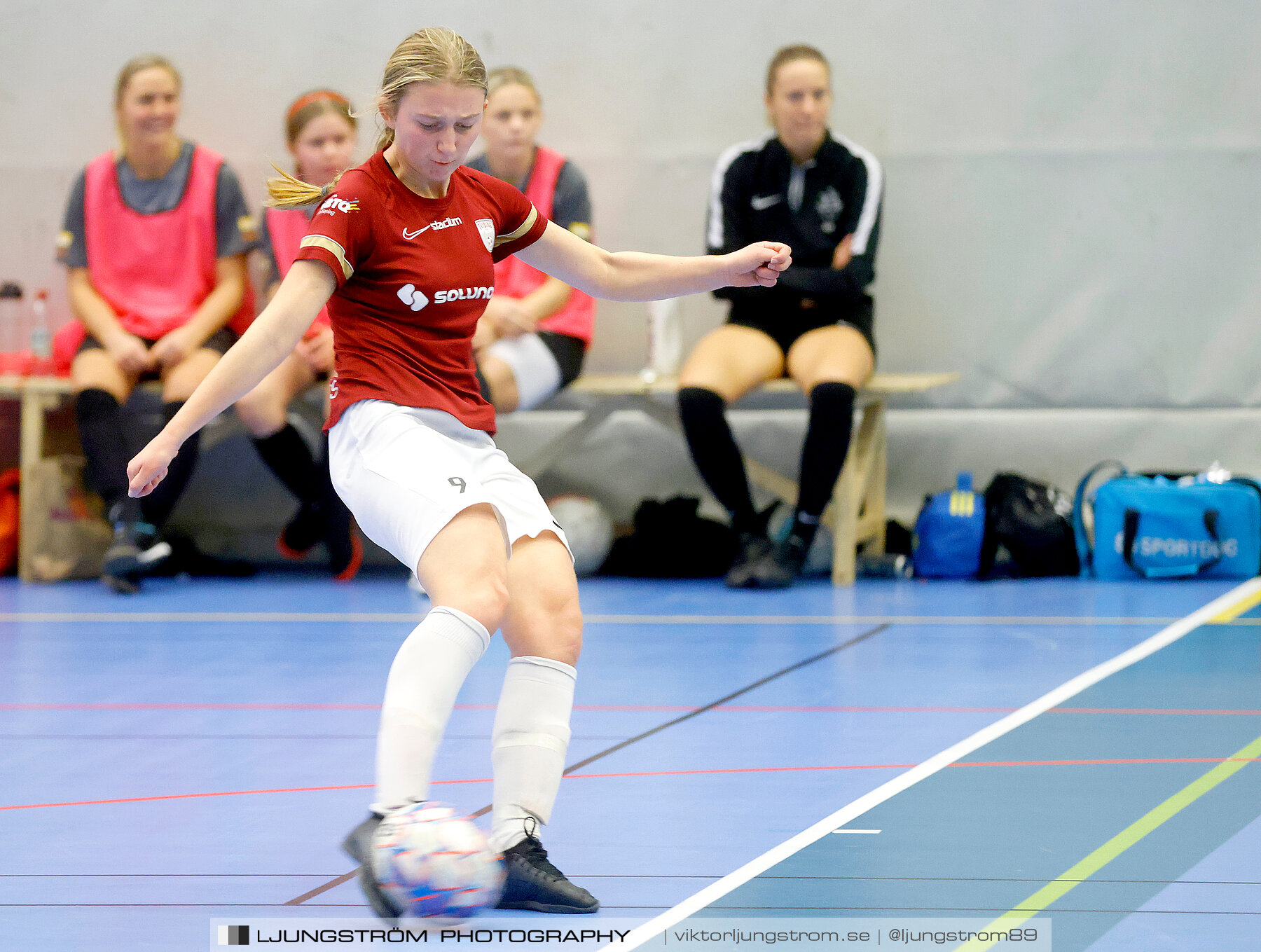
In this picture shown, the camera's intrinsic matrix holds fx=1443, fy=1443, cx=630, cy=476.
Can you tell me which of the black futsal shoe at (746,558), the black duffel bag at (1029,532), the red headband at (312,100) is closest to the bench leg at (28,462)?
the red headband at (312,100)

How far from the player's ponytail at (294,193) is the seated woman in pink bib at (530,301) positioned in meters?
3.09

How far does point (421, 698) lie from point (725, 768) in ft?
3.30

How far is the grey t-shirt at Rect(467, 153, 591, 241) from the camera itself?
5.89m

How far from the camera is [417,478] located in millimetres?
2166

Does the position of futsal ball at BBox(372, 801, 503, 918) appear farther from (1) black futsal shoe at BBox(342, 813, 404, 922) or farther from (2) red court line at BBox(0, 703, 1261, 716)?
(2) red court line at BBox(0, 703, 1261, 716)

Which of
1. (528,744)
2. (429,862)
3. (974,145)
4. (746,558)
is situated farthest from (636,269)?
(974,145)

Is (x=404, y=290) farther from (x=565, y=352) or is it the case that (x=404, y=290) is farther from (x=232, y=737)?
(x=565, y=352)

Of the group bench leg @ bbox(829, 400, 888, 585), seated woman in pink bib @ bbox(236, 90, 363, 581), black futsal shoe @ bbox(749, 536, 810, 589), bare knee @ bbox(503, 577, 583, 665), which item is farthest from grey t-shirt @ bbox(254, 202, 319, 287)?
bare knee @ bbox(503, 577, 583, 665)

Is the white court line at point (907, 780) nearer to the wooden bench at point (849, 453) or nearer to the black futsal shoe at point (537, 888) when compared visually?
the black futsal shoe at point (537, 888)

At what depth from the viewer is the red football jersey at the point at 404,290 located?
2.27m

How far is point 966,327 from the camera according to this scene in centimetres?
670

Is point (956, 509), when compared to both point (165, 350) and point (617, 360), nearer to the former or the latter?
point (617, 360)

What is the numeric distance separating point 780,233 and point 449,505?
4.06 m

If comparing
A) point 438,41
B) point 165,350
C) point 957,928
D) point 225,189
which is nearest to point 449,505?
point 438,41
